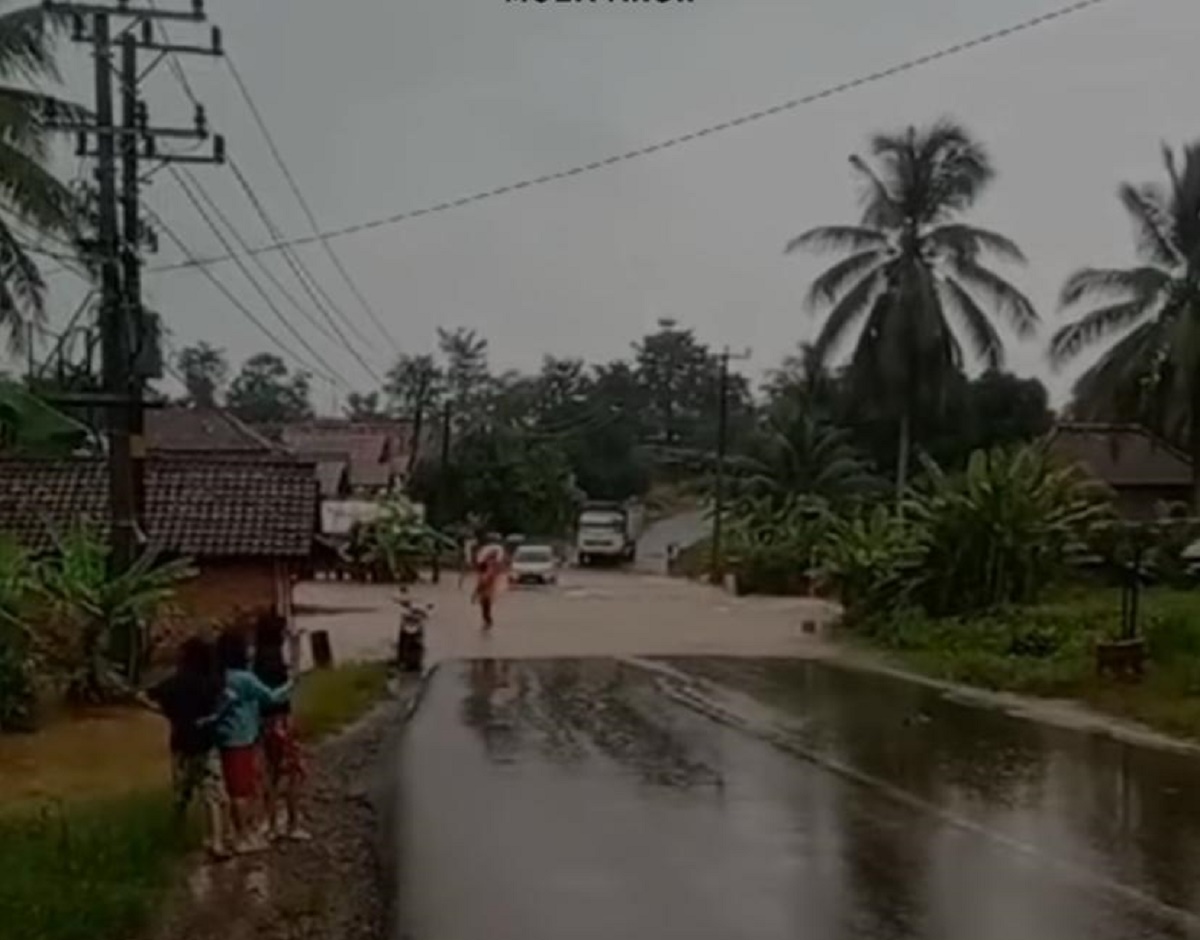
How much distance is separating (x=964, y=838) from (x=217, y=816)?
18.7 feet

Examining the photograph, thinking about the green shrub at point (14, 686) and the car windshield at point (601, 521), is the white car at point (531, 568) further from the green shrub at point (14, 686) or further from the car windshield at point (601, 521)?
the green shrub at point (14, 686)

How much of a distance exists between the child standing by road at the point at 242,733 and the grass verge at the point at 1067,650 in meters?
13.3

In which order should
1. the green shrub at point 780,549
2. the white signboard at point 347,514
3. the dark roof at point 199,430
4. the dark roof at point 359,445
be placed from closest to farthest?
the green shrub at point 780,549 < the white signboard at point 347,514 < the dark roof at point 199,430 < the dark roof at point 359,445

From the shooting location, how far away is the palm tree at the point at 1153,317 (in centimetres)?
4941

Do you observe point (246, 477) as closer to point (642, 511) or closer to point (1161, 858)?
point (1161, 858)

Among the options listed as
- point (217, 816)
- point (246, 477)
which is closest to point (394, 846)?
point (217, 816)

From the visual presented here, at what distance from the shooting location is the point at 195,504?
3247cm

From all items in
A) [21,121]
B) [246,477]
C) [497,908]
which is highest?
[21,121]

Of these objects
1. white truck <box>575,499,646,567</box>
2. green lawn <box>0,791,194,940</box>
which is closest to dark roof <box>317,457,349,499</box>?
white truck <box>575,499,646,567</box>

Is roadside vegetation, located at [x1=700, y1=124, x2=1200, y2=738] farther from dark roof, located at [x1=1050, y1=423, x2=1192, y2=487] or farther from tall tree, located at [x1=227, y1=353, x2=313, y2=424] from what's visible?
tall tree, located at [x1=227, y1=353, x2=313, y2=424]

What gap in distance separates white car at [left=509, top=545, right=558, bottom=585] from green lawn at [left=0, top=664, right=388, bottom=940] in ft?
132

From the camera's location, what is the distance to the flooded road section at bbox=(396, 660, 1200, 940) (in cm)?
1174

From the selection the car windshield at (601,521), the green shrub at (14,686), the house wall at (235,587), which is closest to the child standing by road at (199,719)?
the green shrub at (14,686)

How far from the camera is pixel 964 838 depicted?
15.1 m
